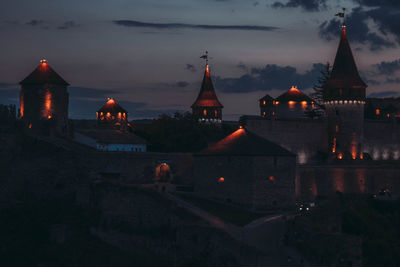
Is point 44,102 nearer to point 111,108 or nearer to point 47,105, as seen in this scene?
point 47,105

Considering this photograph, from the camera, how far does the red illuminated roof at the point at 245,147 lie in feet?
186

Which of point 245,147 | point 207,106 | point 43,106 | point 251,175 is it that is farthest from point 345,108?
point 43,106

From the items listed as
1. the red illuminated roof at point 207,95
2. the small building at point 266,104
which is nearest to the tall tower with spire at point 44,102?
the red illuminated roof at point 207,95

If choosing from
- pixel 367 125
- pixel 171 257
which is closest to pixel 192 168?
pixel 171 257

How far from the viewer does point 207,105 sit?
93.9 meters

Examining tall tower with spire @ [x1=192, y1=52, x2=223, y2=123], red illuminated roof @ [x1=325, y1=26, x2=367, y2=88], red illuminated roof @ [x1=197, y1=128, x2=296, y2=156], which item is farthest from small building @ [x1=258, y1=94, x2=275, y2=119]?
red illuminated roof @ [x1=197, y1=128, x2=296, y2=156]

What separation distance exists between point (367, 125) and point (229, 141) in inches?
861

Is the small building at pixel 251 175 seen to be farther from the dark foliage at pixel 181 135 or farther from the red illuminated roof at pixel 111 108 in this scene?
the red illuminated roof at pixel 111 108

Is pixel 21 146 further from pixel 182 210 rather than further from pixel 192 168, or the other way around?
pixel 182 210

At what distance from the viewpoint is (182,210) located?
52312mm

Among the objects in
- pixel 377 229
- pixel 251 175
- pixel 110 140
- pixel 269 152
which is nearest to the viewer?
pixel 251 175

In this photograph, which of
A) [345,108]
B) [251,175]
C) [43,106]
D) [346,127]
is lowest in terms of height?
[251,175]

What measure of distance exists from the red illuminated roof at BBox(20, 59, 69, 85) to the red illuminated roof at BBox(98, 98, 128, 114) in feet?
72.9

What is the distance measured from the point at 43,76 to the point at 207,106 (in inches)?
1100
